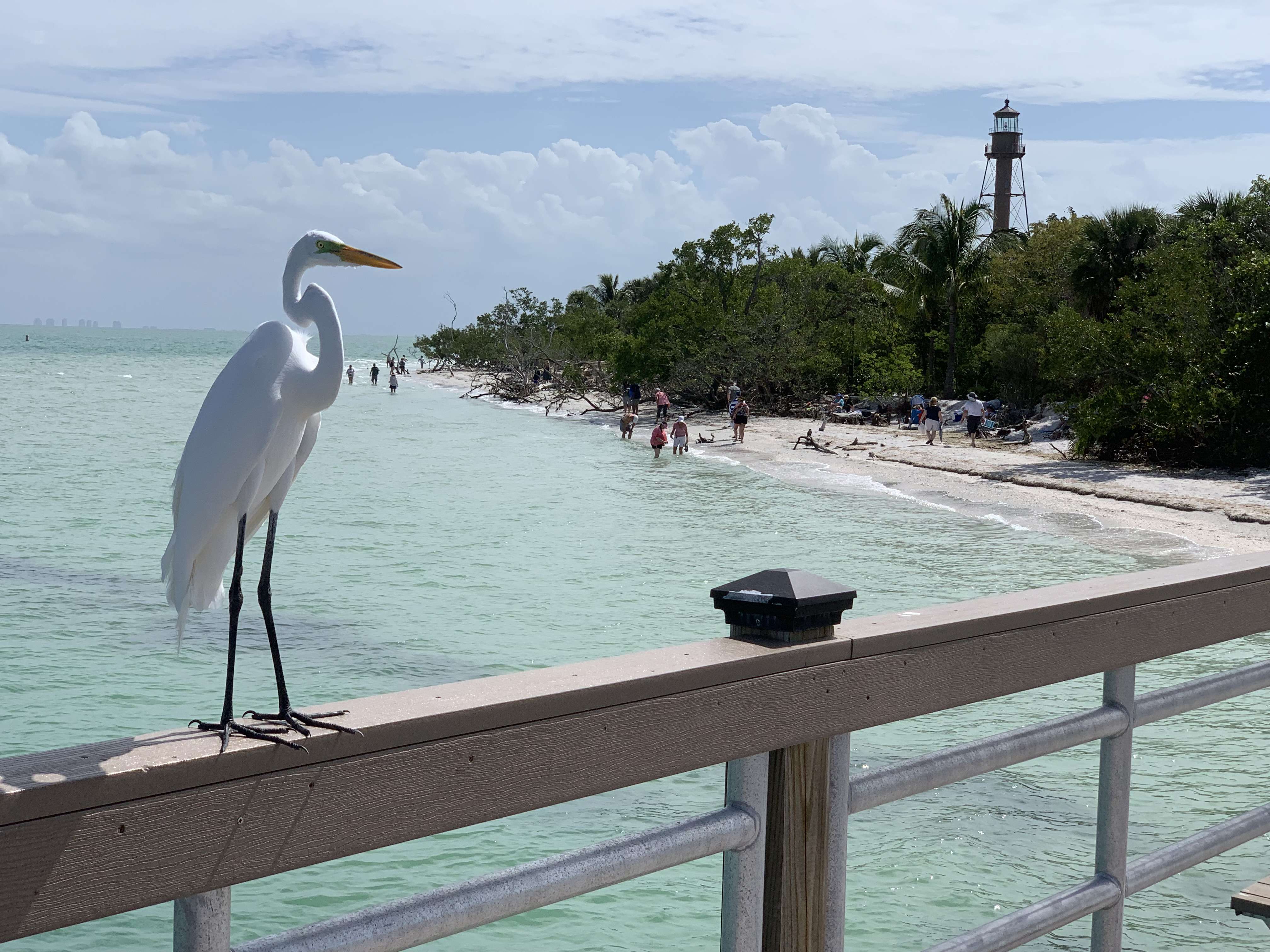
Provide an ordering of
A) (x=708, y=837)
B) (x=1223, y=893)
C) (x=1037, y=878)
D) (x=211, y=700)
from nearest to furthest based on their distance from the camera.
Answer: (x=708, y=837) < (x=1223, y=893) < (x=1037, y=878) < (x=211, y=700)

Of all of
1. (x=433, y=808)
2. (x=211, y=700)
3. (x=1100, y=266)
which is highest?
(x=1100, y=266)

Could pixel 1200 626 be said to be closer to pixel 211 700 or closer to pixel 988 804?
pixel 988 804

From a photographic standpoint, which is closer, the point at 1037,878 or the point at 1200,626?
the point at 1200,626

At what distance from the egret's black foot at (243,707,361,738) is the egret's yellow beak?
2.91 ft

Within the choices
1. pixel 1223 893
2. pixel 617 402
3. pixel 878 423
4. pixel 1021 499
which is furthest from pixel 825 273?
pixel 1223 893

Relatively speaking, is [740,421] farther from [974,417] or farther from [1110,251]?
[1110,251]

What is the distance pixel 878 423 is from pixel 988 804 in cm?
3100

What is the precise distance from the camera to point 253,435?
1856 mm

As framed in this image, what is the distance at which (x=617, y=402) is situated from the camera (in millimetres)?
56062

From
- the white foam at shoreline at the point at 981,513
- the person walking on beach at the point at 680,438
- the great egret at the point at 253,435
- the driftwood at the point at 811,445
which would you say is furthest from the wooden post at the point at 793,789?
the person walking on beach at the point at 680,438

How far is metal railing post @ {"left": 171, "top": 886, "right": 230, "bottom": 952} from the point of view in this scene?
3.30ft

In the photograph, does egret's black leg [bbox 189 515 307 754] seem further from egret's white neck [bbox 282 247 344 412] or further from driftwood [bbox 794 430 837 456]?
driftwood [bbox 794 430 837 456]

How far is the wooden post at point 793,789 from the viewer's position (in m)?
1.43

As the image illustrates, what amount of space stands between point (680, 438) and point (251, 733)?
107 ft
